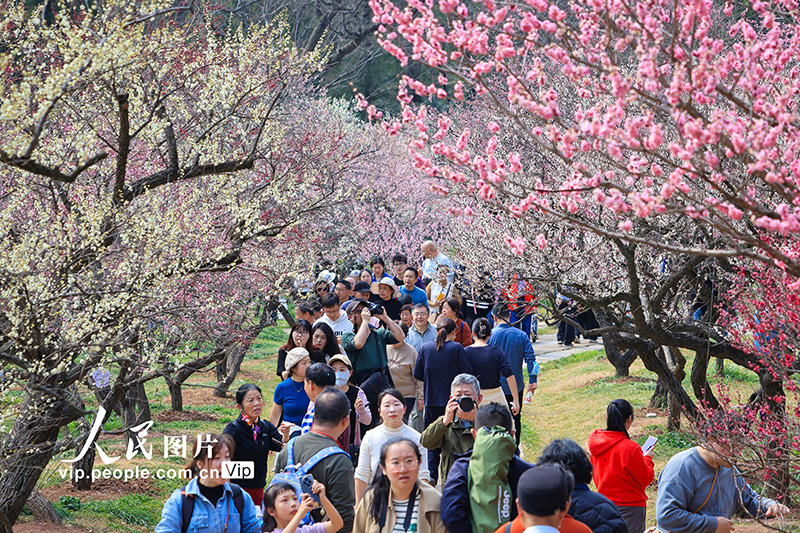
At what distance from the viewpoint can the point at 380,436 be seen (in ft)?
18.9

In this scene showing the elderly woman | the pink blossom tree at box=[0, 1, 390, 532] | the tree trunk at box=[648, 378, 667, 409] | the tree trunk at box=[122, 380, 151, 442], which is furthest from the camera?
the tree trunk at box=[648, 378, 667, 409]

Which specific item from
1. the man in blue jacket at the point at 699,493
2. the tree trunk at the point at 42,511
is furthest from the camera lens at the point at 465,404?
the tree trunk at the point at 42,511

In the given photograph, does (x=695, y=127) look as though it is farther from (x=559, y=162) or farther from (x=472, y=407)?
(x=559, y=162)

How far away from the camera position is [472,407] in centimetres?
602

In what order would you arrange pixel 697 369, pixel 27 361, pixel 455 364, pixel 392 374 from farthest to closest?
pixel 697 369 → pixel 392 374 → pixel 455 364 → pixel 27 361

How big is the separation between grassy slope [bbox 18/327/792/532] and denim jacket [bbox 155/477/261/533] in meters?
2.76

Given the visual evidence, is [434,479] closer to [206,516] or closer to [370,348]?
[370,348]

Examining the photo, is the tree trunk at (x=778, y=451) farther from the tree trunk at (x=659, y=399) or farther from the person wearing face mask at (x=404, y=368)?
the tree trunk at (x=659, y=399)

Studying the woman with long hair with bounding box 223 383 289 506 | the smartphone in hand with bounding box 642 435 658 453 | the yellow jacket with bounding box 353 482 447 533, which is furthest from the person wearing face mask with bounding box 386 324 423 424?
the yellow jacket with bounding box 353 482 447 533

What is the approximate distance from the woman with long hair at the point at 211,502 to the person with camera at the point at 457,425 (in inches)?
69.8

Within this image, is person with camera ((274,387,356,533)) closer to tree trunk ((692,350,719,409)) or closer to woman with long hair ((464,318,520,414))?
woman with long hair ((464,318,520,414))

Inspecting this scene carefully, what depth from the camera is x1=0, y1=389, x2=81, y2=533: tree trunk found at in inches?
264

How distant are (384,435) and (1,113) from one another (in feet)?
10.5

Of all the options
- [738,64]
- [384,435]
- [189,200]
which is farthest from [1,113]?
[189,200]
